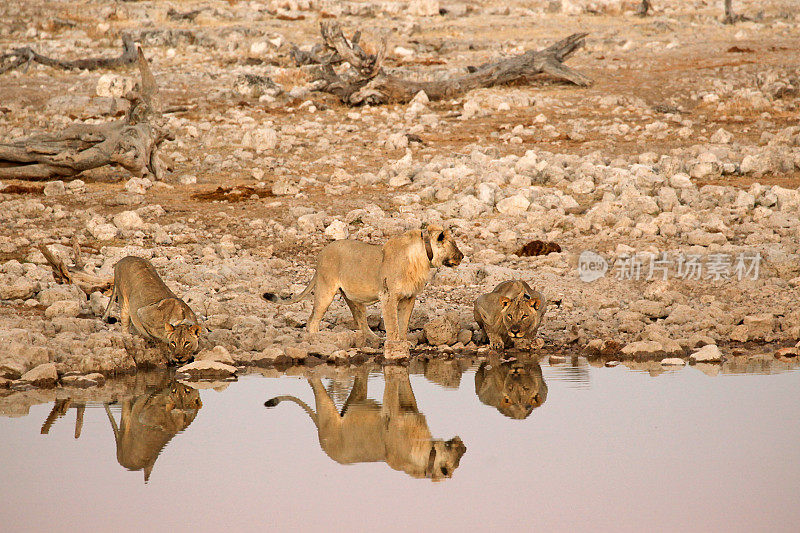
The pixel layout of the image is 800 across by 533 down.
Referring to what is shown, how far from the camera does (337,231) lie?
1314 cm

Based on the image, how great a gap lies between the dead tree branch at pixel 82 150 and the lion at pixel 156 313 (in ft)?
22.6

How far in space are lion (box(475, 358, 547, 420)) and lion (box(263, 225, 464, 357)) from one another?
893mm

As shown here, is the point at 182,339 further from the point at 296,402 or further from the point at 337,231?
the point at 337,231

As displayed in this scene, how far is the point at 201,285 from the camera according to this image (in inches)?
433

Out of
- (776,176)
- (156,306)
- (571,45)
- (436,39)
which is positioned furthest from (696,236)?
(436,39)

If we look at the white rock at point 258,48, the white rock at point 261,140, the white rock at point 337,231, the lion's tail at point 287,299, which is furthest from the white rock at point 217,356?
the white rock at point 258,48

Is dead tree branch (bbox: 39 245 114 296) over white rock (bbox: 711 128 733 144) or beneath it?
beneath

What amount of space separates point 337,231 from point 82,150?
5.24 meters

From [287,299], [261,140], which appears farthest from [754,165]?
[287,299]

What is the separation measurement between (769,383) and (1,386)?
20.3ft

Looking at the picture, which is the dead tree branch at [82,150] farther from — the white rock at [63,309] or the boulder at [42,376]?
the boulder at [42,376]

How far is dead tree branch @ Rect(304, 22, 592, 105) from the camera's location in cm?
2131

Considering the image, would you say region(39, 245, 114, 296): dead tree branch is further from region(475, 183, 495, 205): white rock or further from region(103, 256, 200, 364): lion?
region(475, 183, 495, 205): white rock

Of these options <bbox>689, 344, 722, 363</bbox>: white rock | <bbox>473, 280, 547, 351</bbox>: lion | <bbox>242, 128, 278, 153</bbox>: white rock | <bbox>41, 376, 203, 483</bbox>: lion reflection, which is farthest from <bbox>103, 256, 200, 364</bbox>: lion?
<bbox>242, 128, 278, 153</bbox>: white rock
